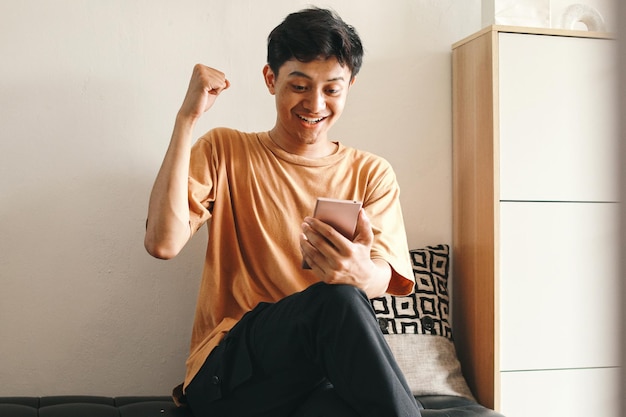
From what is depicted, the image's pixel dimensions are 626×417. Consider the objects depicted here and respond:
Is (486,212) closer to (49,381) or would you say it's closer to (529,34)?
(529,34)

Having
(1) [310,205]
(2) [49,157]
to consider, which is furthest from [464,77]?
Answer: (2) [49,157]

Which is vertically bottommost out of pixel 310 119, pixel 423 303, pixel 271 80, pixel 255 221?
pixel 423 303

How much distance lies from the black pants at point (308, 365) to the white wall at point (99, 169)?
630mm

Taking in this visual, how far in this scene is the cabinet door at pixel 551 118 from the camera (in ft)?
7.59

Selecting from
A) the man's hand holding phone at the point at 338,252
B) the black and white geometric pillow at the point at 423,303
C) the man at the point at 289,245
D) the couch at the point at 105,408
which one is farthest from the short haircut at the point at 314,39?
the couch at the point at 105,408

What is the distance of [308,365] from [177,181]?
50 cm

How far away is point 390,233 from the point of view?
74.7 inches

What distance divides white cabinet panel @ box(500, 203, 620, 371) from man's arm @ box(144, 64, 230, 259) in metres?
1.08

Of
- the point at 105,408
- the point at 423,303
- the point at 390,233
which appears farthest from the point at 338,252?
the point at 423,303

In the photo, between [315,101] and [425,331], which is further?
[425,331]

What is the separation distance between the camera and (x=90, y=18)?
219 cm

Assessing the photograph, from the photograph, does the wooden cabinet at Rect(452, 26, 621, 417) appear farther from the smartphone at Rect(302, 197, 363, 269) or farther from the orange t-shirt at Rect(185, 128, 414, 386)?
the smartphone at Rect(302, 197, 363, 269)

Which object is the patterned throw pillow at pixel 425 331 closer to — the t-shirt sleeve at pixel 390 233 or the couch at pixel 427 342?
the couch at pixel 427 342

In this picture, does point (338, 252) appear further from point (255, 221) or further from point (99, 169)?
point (99, 169)
